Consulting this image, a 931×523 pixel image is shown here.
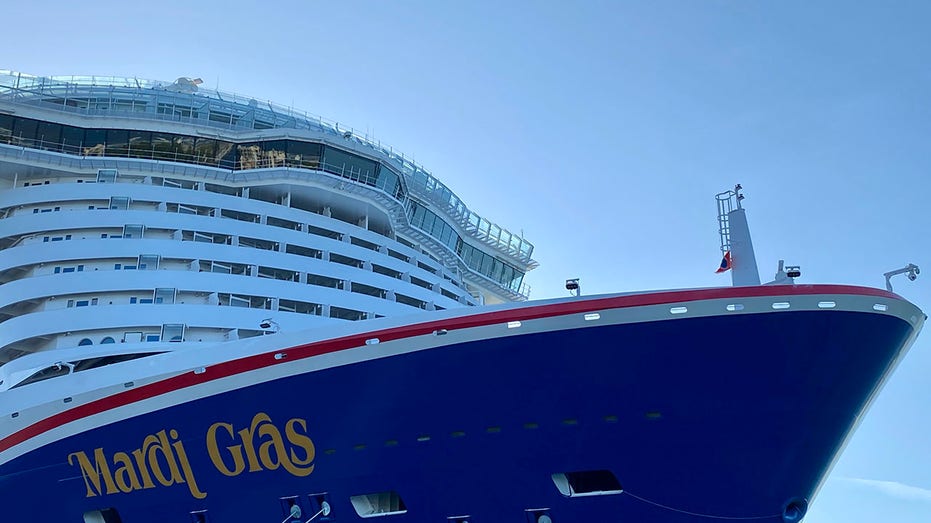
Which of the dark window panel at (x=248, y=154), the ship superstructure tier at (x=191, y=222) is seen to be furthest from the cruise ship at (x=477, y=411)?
the dark window panel at (x=248, y=154)

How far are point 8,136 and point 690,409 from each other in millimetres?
19240

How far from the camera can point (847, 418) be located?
35.0ft

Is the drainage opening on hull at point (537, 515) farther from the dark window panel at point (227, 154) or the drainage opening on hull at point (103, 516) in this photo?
the dark window panel at point (227, 154)

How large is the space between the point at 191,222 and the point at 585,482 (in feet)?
38.3

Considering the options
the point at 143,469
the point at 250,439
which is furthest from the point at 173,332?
the point at 250,439

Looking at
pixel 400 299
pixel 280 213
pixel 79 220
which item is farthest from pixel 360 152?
pixel 79 220

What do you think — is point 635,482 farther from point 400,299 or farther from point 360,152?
point 360,152

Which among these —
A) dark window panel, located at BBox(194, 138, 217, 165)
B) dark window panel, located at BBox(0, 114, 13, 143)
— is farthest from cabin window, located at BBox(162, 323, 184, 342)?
dark window panel, located at BBox(0, 114, 13, 143)

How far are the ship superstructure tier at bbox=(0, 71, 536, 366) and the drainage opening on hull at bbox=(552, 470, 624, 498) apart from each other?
7345mm

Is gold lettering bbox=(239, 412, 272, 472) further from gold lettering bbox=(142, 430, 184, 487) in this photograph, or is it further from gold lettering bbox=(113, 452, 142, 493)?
gold lettering bbox=(113, 452, 142, 493)

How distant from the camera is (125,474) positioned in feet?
40.1

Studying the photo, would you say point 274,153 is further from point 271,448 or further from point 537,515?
point 537,515

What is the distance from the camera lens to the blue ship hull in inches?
403

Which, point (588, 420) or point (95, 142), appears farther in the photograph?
point (95, 142)
